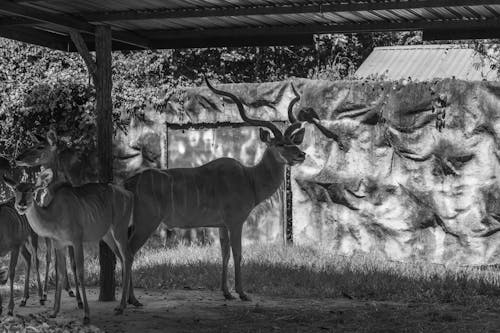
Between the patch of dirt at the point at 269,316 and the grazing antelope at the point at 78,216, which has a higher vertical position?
the grazing antelope at the point at 78,216

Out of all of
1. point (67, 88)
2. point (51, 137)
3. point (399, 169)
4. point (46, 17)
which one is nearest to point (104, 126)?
point (51, 137)

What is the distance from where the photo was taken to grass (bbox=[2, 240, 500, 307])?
862 cm

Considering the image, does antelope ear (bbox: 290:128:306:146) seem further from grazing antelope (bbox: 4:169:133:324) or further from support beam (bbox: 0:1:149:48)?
support beam (bbox: 0:1:149:48)

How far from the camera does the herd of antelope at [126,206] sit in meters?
7.22

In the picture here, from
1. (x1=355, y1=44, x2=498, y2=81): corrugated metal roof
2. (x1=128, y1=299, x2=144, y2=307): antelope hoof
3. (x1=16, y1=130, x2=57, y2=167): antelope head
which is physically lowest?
(x1=128, y1=299, x2=144, y2=307): antelope hoof

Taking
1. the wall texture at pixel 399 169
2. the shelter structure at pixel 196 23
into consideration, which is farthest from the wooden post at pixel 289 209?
the shelter structure at pixel 196 23

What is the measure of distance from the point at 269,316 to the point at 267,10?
2451 mm

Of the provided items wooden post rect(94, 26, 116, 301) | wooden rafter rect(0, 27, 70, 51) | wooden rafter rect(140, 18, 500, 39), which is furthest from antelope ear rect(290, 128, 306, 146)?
wooden rafter rect(0, 27, 70, 51)

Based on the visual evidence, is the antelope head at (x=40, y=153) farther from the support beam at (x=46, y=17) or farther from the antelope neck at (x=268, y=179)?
the antelope neck at (x=268, y=179)

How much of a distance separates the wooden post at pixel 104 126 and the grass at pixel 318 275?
1081 mm

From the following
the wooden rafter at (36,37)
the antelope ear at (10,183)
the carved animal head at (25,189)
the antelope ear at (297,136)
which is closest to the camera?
the carved animal head at (25,189)

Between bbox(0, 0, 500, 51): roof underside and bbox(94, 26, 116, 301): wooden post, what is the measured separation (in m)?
0.18

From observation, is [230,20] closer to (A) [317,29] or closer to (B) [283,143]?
(A) [317,29]

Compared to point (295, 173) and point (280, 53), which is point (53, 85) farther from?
point (280, 53)
